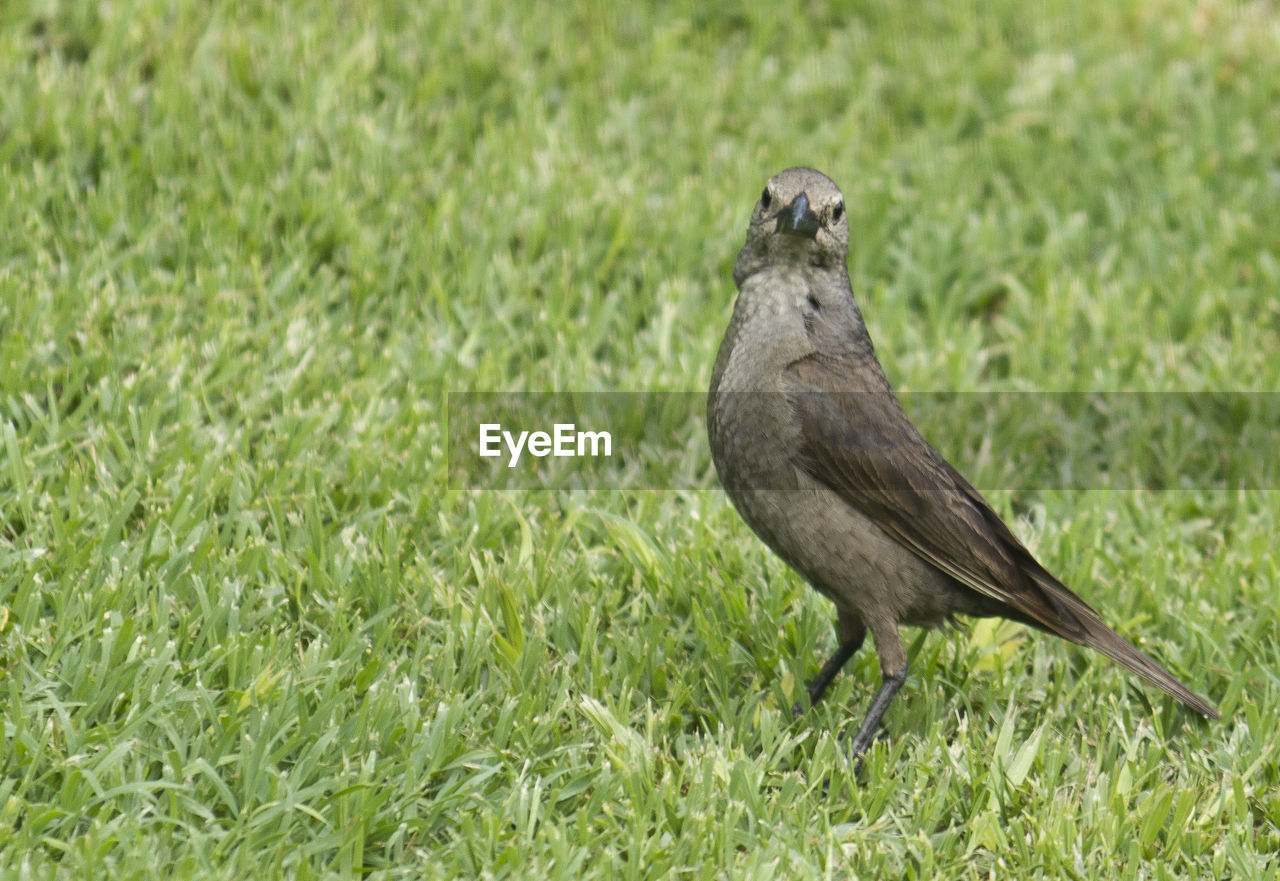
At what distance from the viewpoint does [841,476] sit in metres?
3.93

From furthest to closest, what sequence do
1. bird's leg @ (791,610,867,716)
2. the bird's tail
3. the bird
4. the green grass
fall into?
bird's leg @ (791,610,867,716) → the bird's tail → the bird → the green grass

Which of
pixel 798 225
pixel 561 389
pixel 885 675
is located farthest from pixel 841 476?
pixel 561 389

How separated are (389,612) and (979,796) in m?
1.73

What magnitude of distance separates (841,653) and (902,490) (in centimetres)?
58

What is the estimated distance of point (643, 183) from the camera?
6668 millimetres

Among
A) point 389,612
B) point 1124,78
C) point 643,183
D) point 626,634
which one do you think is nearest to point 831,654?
point 626,634

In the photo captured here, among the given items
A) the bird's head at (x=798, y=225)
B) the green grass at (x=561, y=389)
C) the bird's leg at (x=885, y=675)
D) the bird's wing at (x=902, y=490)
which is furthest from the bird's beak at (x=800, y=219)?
the green grass at (x=561, y=389)

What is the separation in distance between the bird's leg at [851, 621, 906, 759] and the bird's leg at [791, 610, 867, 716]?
8.6 inches

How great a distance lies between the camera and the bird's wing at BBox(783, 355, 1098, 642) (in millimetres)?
3934

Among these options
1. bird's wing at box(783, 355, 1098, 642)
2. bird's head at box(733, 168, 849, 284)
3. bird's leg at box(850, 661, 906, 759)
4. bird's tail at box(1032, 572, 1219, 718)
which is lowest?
bird's leg at box(850, 661, 906, 759)

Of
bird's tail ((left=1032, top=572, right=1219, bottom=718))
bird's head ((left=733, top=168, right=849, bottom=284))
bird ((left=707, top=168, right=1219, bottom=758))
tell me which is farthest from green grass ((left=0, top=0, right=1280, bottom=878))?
bird's head ((left=733, top=168, right=849, bottom=284))

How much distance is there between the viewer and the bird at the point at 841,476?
3.90 meters

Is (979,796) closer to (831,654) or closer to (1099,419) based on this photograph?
(831,654)

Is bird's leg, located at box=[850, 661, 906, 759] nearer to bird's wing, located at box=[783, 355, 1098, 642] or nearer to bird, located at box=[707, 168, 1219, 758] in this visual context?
bird, located at box=[707, 168, 1219, 758]
